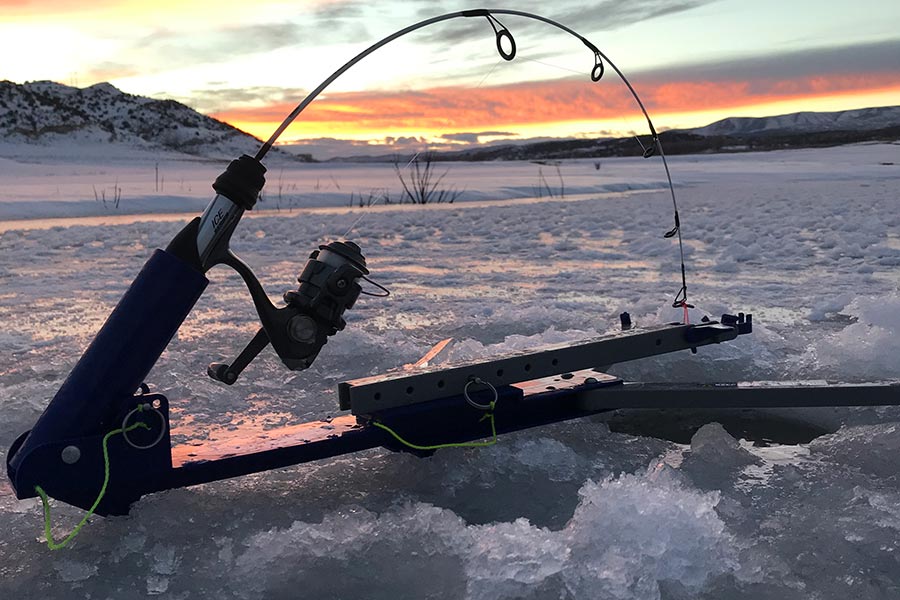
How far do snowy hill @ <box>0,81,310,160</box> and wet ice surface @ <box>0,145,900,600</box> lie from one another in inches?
2759

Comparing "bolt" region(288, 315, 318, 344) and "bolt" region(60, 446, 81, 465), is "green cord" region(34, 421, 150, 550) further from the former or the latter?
"bolt" region(288, 315, 318, 344)

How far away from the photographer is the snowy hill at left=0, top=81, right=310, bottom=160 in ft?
245

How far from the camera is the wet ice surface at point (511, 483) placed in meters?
2.06

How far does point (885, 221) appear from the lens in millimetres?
11414

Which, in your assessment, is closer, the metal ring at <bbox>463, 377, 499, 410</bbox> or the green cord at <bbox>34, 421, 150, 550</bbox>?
the green cord at <bbox>34, 421, 150, 550</bbox>

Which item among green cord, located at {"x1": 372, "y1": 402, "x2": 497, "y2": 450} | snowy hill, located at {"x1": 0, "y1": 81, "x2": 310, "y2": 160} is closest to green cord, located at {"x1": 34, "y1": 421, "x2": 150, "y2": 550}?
green cord, located at {"x1": 372, "y1": 402, "x2": 497, "y2": 450}

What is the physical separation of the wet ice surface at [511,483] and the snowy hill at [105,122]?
70.1 meters

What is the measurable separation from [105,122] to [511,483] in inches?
3731

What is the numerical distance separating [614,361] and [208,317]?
3.56 m

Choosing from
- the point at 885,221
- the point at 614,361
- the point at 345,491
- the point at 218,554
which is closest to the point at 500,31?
the point at 614,361

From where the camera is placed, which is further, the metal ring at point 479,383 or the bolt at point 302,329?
the metal ring at point 479,383

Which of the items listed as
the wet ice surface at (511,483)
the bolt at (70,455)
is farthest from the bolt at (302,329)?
the bolt at (70,455)

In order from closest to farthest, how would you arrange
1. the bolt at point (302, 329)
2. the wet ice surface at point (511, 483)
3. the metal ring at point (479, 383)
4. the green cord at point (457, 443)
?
the wet ice surface at point (511, 483)
the bolt at point (302, 329)
the green cord at point (457, 443)
the metal ring at point (479, 383)

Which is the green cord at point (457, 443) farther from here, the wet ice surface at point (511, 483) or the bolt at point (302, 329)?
the bolt at point (302, 329)
